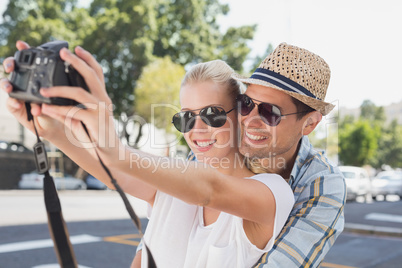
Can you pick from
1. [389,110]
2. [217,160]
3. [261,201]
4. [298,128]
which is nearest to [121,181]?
[217,160]

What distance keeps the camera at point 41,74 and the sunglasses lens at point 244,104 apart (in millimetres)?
998

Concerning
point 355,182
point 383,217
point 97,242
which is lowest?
point 355,182

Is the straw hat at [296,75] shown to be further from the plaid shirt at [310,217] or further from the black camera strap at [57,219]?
the black camera strap at [57,219]

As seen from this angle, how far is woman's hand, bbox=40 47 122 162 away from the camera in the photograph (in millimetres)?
944

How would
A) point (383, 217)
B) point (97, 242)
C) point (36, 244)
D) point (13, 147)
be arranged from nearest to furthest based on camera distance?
point (36, 244)
point (97, 242)
point (383, 217)
point (13, 147)

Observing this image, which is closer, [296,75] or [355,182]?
[296,75]

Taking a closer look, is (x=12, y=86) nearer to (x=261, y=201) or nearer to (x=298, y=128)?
(x=261, y=201)

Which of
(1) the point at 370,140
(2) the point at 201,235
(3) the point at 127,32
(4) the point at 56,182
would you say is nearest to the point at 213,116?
(2) the point at 201,235

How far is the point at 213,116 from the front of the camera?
191cm

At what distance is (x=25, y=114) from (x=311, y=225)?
3.65 ft

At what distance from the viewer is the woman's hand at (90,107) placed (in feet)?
3.10

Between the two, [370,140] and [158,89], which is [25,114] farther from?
[370,140]

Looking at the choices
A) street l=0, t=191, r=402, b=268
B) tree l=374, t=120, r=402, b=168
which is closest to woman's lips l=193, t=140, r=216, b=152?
street l=0, t=191, r=402, b=268

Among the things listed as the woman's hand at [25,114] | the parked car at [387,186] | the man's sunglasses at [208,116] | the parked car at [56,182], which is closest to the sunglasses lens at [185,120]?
the man's sunglasses at [208,116]
